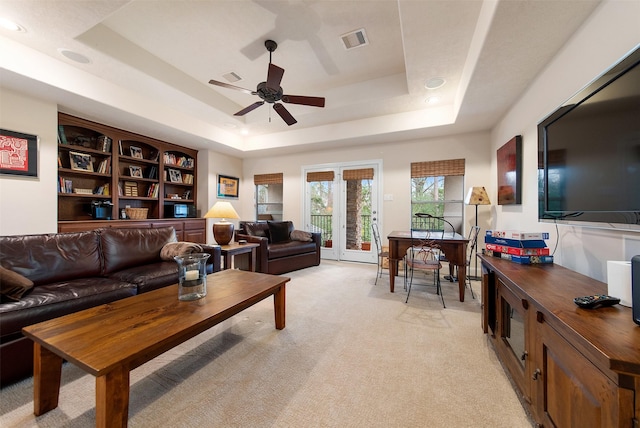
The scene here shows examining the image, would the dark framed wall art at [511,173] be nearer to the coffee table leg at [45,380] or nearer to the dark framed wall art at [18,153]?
the coffee table leg at [45,380]

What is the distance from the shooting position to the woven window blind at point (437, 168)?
4.34 meters

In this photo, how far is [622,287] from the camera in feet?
3.29

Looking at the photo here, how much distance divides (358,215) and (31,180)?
4.93m

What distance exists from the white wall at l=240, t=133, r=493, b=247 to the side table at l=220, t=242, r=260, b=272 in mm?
2166

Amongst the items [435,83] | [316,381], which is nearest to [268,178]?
[435,83]

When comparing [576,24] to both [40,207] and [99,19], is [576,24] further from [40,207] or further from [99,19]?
[40,207]

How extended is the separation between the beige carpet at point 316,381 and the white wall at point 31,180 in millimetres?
2506

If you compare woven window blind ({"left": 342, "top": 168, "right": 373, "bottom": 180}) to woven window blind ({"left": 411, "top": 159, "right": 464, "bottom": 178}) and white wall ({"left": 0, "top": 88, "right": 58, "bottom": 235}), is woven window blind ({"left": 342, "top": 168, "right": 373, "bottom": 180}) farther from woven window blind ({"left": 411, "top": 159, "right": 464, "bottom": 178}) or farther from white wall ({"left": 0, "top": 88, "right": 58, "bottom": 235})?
white wall ({"left": 0, "top": 88, "right": 58, "bottom": 235})

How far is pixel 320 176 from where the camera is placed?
5504 mm

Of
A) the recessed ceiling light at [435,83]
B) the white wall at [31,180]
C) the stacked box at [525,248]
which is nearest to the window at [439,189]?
the recessed ceiling light at [435,83]

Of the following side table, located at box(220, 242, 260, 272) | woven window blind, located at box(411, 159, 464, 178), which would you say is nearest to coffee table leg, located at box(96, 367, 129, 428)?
side table, located at box(220, 242, 260, 272)

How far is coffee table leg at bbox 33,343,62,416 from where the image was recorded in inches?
50.2

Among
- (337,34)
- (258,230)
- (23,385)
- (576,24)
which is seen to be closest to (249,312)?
(23,385)

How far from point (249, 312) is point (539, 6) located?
11.1 feet
